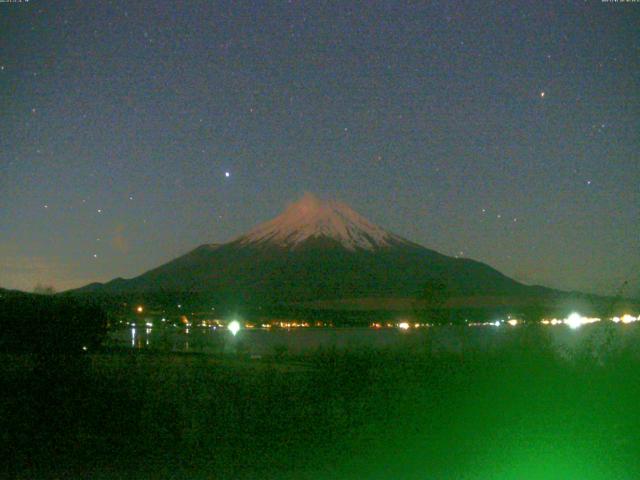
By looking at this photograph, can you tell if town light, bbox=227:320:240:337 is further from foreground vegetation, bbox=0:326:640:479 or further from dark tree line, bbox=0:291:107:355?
foreground vegetation, bbox=0:326:640:479

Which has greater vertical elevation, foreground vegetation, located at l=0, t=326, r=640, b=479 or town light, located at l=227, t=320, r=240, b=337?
town light, located at l=227, t=320, r=240, b=337

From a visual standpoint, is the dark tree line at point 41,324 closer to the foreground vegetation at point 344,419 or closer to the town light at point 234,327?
the foreground vegetation at point 344,419

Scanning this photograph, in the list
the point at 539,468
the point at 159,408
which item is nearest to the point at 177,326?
the point at 159,408

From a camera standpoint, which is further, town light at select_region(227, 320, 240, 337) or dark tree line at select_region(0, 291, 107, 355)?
town light at select_region(227, 320, 240, 337)

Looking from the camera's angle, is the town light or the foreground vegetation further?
the town light

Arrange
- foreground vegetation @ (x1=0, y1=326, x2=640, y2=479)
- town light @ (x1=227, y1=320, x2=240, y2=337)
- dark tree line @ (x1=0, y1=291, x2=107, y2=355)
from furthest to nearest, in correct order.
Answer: town light @ (x1=227, y1=320, x2=240, y2=337)
dark tree line @ (x1=0, y1=291, x2=107, y2=355)
foreground vegetation @ (x1=0, y1=326, x2=640, y2=479)

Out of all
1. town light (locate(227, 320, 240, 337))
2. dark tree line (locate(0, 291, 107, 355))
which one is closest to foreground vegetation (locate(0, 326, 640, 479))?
dark tree line (locate(0, 291, 107, 355))

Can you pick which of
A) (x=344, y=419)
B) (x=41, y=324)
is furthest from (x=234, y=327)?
(x=344, y=419)

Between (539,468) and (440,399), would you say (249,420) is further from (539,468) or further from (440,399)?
(539,468)

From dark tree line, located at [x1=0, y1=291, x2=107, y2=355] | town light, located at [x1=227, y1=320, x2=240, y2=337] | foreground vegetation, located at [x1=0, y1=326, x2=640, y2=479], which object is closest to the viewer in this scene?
foreground vegetation, located at [x1=0, y1=326, x2=640, y2=479]

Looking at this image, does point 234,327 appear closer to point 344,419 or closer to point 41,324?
point 41,324
